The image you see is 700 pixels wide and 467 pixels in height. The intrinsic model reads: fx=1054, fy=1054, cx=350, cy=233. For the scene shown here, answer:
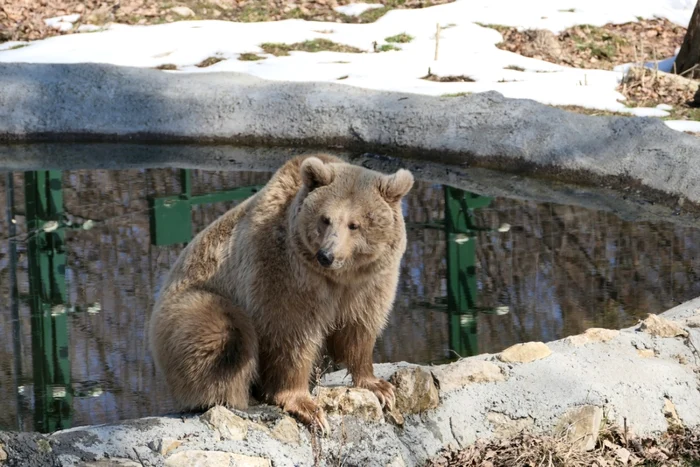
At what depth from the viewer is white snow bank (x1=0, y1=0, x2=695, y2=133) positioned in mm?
11922

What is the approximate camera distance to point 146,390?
5395 millimetres

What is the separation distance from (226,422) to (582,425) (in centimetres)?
162

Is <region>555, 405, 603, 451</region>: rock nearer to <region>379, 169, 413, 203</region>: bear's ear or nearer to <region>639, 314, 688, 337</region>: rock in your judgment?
<region>639, 314, 688, 337</region>: rock

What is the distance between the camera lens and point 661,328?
534 centimetres

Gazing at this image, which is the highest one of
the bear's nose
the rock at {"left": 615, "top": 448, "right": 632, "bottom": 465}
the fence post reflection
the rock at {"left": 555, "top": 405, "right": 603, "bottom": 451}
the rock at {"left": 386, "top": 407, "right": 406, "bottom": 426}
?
the bear's nose

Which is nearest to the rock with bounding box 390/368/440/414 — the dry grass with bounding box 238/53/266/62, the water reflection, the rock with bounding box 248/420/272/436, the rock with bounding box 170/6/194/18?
the rock with bounding box 248/420/272/436

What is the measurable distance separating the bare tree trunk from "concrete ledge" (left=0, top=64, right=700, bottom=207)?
3.49 m

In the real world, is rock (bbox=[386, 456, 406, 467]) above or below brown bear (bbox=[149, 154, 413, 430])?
below

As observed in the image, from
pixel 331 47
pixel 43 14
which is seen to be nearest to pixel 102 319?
pixel 331 47

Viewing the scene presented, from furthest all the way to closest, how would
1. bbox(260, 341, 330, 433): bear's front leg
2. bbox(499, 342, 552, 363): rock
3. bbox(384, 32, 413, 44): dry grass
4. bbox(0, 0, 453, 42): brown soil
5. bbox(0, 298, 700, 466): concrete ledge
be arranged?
bbox(0, 0, 453, 42): brown soil
bbox(384, 32, 413, 44): dry grass
bbox(499, 342, 552, 363): rock
bbox(260, 341, 330, 433): bear's front leg
bbox(0, 298, 700, 466): concrete ledge

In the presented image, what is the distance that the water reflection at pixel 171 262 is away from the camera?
569 cm

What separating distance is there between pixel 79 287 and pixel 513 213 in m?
3.43

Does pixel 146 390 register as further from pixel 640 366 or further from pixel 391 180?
pixel 640 366

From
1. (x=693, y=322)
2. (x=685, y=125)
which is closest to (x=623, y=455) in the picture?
(x=693, y=322)
